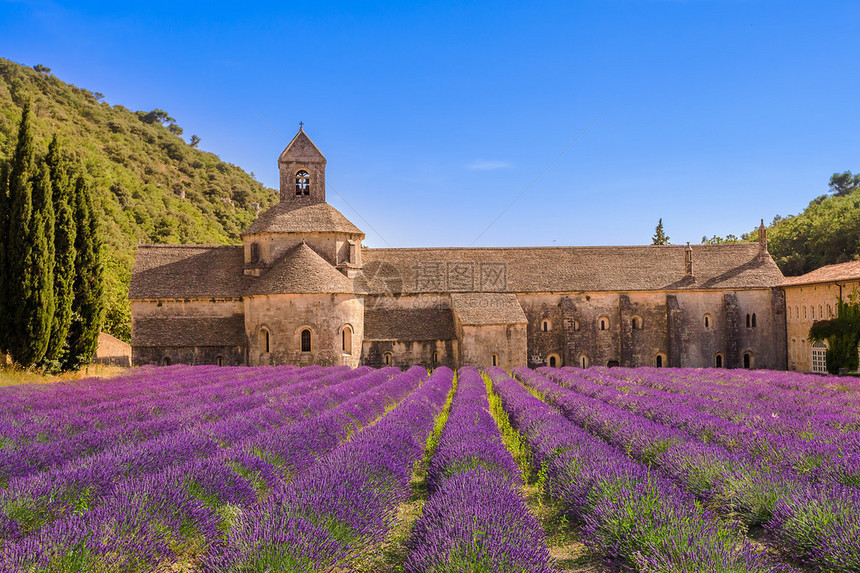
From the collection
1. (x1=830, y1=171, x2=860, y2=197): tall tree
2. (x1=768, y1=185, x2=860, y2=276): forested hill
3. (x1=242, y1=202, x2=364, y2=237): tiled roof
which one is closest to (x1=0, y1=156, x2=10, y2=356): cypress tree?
(x1=242, y1=202, x2=364, y2=237): tiled roof

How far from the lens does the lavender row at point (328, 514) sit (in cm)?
425

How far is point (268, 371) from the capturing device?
80.2 feet

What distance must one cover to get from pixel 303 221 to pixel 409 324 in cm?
874

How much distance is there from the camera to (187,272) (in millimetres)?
33969

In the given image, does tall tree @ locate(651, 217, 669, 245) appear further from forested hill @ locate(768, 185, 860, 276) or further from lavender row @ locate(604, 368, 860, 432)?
lavender row @ locate(604, 368, 860, 432)

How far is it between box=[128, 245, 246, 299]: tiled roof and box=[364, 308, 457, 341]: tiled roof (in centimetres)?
775

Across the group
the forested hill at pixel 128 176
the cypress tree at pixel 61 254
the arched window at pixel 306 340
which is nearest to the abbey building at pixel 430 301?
the arched window at pixel 306 340

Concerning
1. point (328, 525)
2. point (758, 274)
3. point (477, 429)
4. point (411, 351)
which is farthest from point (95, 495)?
point (758, 274)

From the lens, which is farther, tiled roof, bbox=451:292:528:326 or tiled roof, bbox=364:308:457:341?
tiled roof, bbox=364:308:457:341

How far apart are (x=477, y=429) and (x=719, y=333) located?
30716 millimetres

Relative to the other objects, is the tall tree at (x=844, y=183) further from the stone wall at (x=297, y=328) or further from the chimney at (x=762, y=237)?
the stone wall at (x=297, y=328)

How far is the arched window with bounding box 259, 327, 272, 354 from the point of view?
99.1 feet

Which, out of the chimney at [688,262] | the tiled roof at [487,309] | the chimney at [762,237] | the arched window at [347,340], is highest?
the chimney at [762,237]

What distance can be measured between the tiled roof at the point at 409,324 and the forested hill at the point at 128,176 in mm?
21145
